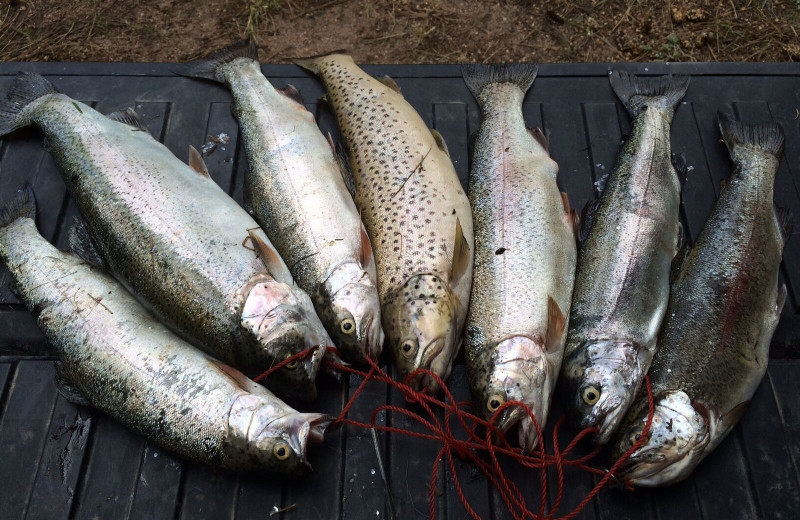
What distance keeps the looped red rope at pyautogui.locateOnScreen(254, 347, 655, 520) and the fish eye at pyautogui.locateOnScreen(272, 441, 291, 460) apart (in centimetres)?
30

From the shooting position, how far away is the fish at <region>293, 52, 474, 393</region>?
3.01 m

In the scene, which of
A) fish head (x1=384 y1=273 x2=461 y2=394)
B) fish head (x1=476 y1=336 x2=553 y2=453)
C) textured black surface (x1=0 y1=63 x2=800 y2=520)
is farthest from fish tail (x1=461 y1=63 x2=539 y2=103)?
fish head (x1=476 y1=336 x2=553 y2=453)

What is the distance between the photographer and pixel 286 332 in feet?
9.60

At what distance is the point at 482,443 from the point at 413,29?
12.5 ft

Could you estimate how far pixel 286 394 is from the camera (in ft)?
9.97

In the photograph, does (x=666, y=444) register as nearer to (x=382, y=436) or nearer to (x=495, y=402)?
(x=495, y=402)

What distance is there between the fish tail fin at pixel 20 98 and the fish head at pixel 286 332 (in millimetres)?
2247

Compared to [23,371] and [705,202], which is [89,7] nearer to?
[23,371]

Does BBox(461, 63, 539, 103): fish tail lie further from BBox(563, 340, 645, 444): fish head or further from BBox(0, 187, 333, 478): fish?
BBox(0, 187, 333, 478): fish

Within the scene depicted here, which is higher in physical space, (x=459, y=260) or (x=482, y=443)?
(x=459, y=260)


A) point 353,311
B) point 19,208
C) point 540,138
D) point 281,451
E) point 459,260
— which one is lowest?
point 281,451

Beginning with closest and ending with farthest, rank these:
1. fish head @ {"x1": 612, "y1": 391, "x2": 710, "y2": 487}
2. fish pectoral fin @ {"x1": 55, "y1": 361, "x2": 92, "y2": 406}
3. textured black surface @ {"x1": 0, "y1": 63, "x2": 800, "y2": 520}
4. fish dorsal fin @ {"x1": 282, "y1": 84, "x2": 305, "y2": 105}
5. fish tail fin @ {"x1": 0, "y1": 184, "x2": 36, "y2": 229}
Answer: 1. fish head @ {"x1": 612, "y1": 391, "x2": 710, "y2": 487}
2. textured black surface @ {"x1": 0, "y1": 63, "x2": 800, "y2": 520}
3. fish pectoral fin @ {"x1": 55, "y1": 361, "x2": 92, "y2": 406}
4. fish tail fin @ {"x1": 0, "y1": 184, "x2": 36, "y2": 229}
5. fish dorsal fin @ {"x1": 282, "y1": 84, "x2": 305, "y2": 105}

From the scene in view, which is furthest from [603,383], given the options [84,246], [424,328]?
[84,246]

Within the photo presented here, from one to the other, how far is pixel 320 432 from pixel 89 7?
4847mm
